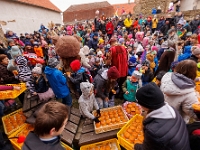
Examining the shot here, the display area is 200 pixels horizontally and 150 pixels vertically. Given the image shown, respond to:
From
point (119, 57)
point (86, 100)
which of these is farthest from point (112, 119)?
point (119, 57)

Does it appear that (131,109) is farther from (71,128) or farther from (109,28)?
(109,28)

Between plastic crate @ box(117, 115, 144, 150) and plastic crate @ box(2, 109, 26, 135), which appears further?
plastic crate @ box(2, 109, 26, 135)

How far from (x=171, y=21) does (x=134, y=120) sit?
1184cm

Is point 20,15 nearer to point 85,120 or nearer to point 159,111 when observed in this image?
point 85,120

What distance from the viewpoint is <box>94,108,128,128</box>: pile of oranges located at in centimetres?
295

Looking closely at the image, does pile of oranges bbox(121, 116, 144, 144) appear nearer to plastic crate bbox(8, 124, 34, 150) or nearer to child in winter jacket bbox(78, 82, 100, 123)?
child in winter jacket bbox(78, 82, 100, 123)

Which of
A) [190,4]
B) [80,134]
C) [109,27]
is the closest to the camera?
[80,134]

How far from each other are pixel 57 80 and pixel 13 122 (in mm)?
1649

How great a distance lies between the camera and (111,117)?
10.3 ft

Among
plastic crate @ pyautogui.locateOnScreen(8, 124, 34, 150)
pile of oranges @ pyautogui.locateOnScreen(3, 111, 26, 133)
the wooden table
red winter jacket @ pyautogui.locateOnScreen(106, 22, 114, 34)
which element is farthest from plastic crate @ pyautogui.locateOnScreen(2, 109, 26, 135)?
red winter jacket @ pyautogui.locateOnScreen(106, 22, 114, 34)

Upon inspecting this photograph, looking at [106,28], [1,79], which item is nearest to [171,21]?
[106,28]

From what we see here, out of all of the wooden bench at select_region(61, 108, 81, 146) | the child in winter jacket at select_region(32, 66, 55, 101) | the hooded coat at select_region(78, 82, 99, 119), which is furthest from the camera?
the child in winter jacket at select_region(32, 66, 55, 101)

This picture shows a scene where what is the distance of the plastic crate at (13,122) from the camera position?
3.17 m

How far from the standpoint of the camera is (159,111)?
1.45 metres
